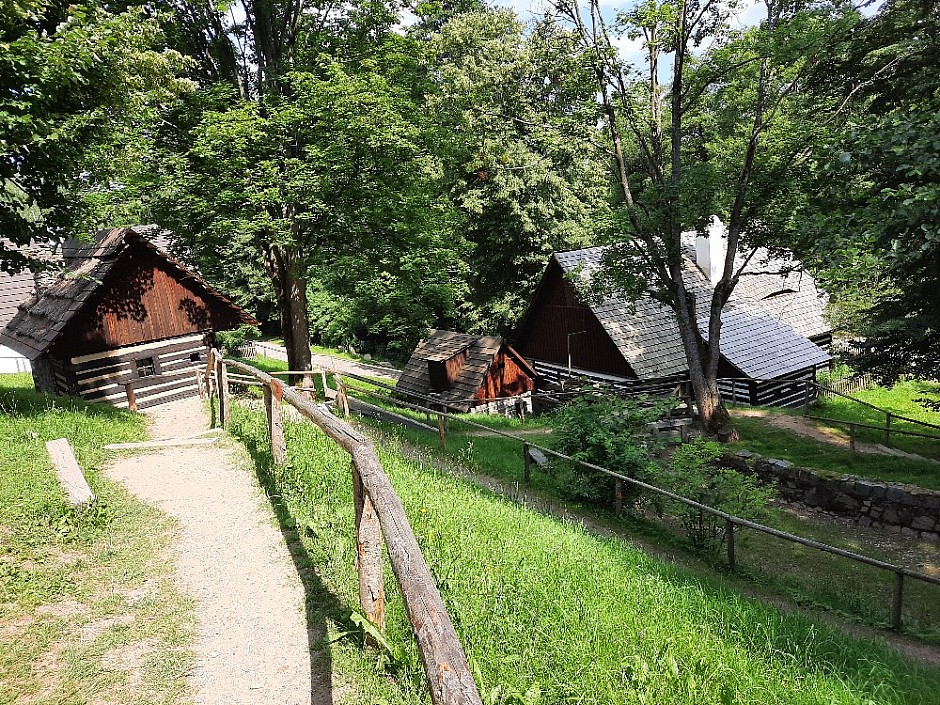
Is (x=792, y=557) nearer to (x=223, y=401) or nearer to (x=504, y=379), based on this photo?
(x=223, y=401)

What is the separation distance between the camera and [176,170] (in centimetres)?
1423

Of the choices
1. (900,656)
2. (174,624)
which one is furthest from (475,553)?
(900,656)

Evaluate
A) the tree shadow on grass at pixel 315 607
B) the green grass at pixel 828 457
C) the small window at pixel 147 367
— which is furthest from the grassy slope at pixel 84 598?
the green grass at pixel 828 457

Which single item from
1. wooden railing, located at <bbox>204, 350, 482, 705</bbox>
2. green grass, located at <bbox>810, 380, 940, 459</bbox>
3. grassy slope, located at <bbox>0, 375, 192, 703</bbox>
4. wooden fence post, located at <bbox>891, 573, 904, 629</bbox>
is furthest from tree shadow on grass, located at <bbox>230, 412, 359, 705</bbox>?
green grass, located at <bbox>810, 380, 940, 459</bbox>

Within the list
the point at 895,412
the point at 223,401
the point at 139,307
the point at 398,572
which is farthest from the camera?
the point at 895,412

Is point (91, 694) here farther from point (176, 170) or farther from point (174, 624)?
point (176, 170)

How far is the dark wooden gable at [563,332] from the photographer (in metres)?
23.0

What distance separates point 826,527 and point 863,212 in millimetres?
6905

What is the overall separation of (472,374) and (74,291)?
13.1 metres

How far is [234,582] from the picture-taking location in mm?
5324

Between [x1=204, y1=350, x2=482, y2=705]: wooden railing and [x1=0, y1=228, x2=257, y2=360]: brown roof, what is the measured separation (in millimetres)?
12079

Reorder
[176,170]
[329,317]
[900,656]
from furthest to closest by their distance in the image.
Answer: [329,317] < [176,170] < [900,656]

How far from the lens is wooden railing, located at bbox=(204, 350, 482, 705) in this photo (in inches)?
95.8

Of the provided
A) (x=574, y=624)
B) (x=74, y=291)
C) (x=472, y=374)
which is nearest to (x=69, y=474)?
(x=574, y=624)
